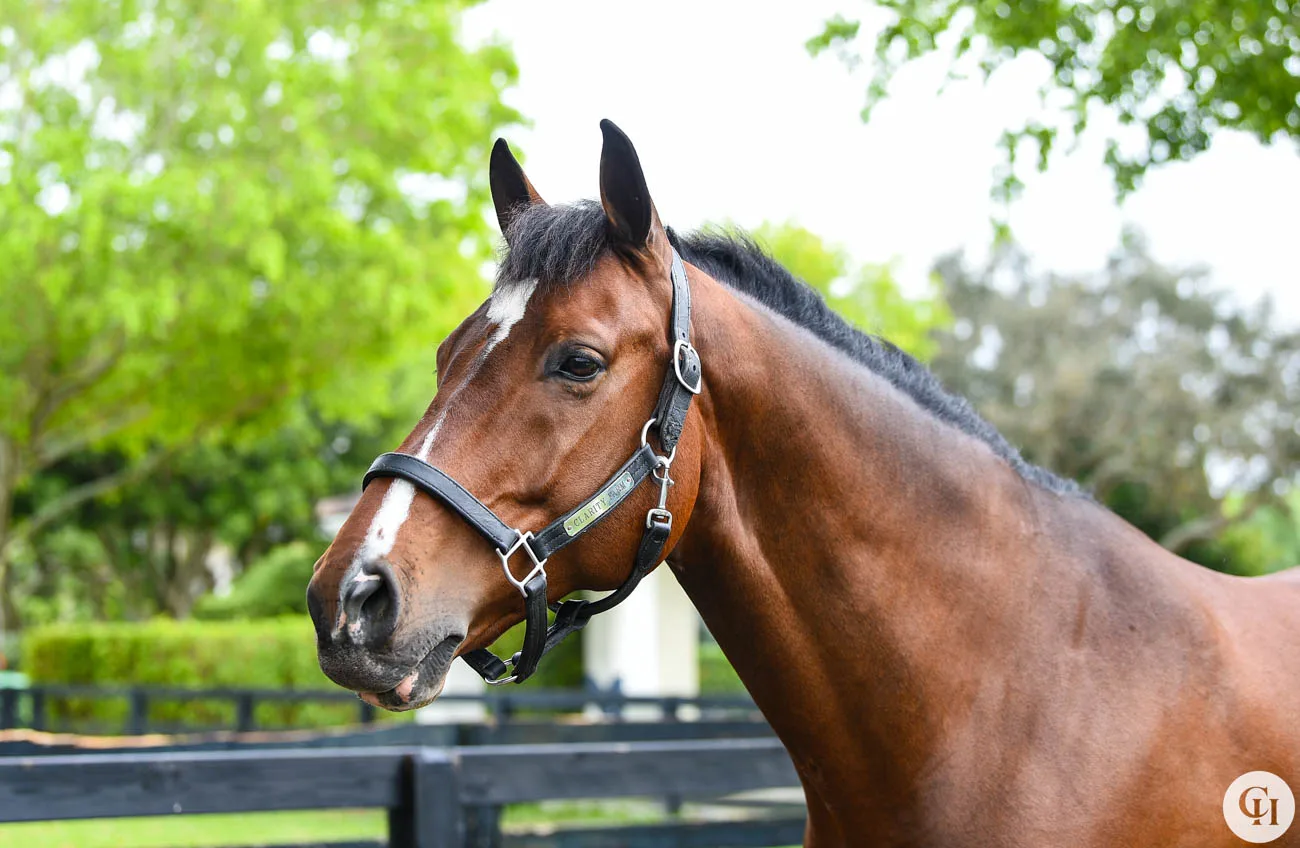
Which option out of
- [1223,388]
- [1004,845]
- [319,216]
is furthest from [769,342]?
[1223,388]

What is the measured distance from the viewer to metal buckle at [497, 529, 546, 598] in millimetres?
2072

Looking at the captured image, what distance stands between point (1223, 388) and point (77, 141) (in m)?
30.1

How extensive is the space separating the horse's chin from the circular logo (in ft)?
5.27

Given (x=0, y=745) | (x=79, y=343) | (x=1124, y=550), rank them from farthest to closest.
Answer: (x=79, y=343) < (x=0, y=745) < (x=1124, y=550)

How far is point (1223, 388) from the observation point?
31.7m

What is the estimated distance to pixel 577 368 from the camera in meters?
2.17

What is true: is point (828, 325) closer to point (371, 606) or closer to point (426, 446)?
point (426, 446)

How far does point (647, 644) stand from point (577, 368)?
13.4 metres

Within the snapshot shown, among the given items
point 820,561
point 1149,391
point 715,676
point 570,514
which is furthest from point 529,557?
point 1149,391

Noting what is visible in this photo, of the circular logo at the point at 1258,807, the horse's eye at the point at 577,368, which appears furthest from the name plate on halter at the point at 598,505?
the circular logo at the point at 1258,807

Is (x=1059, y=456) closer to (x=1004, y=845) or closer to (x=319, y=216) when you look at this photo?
(x=319, y=216)

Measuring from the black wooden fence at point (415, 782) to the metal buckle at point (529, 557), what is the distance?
1.90 metres

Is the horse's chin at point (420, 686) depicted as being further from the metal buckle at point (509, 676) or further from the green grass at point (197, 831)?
the green grass at point (197, 831)

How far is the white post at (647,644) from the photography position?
1515 cm
